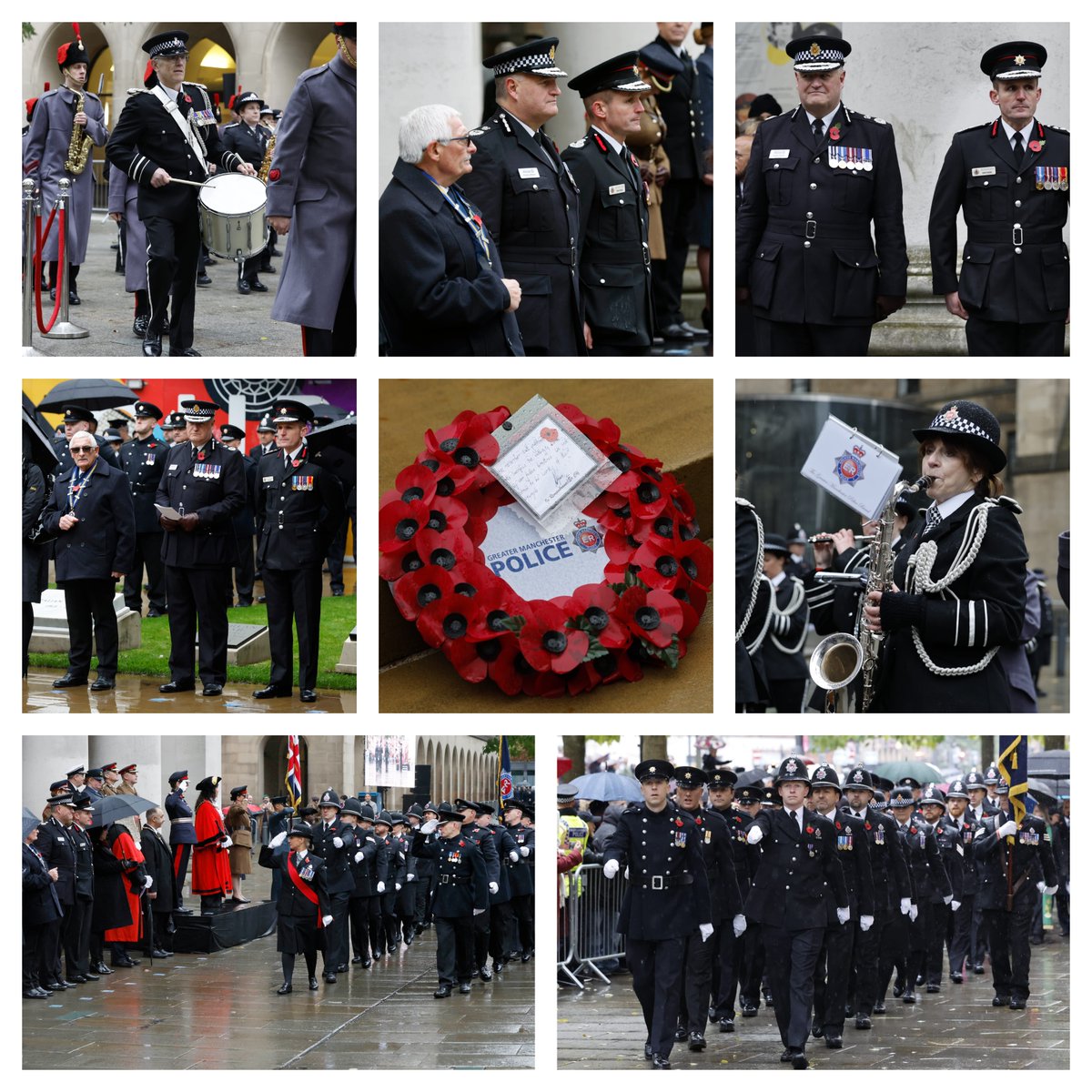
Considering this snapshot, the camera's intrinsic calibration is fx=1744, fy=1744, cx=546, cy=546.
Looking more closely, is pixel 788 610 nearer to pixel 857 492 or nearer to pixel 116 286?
pixel 857 492

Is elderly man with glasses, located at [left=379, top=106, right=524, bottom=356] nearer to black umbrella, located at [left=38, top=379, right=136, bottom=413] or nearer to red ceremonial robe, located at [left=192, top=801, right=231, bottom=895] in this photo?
black umbrella, located at [left=38, top=379, right=136, bottom=413]

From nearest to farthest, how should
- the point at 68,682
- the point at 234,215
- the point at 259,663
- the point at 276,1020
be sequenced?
the point at 276,1020 < the point at 234,215 < the point at 68,682 < the point at 259,663

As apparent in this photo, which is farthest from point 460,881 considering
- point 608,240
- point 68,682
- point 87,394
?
point 608,240

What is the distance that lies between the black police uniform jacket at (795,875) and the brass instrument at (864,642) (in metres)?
1.16

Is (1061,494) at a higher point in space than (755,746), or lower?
higher

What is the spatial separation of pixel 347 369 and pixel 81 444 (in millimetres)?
2084

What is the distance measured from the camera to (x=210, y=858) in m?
7.66

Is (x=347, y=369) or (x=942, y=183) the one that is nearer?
(x=347, y=369)

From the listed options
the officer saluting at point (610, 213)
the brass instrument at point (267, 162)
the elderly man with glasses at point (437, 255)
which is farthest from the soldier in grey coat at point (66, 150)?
the officer saluting at point (610, 213)

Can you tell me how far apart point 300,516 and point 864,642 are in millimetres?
2441

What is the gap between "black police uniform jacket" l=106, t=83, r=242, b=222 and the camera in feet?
22.6

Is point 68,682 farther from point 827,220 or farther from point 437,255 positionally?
point 827,220

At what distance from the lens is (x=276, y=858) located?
312 inches
